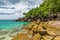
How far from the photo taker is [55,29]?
10594 mm

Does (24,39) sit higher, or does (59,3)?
(59,3)

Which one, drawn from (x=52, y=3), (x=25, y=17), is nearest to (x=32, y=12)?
(x=25, y=17)

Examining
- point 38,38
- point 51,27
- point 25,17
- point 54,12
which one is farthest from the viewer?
point 25,17

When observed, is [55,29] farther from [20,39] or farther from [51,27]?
[20,39]

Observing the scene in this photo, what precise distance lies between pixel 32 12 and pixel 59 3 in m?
31.7

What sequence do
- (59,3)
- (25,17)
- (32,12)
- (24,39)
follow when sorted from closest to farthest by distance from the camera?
(24,39)
(59,3)
(32,12)
(25,17)

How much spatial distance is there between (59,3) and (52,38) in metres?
31.7

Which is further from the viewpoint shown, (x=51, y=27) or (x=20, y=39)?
(x=51, y=27)

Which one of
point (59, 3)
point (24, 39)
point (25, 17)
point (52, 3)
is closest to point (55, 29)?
point (24, 39)

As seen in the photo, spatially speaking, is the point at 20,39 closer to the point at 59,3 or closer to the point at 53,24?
the point at 53,24

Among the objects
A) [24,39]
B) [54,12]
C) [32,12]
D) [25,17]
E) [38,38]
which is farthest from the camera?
[25,17]

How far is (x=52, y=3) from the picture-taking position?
44219 mm

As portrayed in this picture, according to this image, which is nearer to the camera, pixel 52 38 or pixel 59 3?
pixel 52 38

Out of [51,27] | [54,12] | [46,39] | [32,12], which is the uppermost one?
[32,12]
